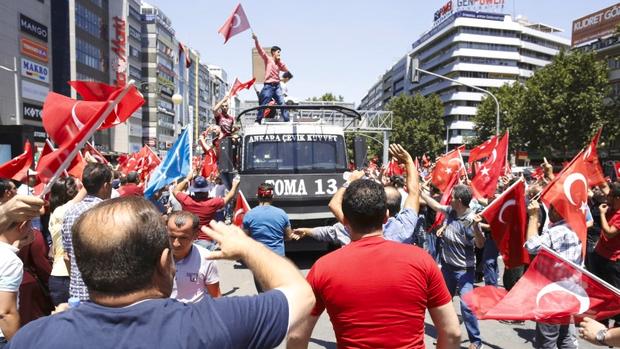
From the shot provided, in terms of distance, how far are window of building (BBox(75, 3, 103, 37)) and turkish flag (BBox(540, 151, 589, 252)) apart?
57.1m

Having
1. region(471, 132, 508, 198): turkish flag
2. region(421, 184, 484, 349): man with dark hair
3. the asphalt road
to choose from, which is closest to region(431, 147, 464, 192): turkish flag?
region(471, 132, 508, 198): turkish flag

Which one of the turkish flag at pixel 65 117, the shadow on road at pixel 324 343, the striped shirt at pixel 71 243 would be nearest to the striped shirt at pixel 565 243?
the shadow on road at pixel 324 343

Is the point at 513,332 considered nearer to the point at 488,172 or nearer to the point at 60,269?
the point at 488,172

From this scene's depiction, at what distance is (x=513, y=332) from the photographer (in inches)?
238

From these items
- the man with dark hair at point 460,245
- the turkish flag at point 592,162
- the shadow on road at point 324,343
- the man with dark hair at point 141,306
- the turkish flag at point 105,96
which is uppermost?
the turkish flag at point 105,96

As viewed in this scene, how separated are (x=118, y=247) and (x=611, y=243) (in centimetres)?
592

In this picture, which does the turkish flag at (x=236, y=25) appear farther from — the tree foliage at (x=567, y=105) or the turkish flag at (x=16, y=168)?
the tree foliage at (x=567, y=105)

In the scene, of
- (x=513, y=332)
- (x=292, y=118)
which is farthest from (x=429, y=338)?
(x=292, y=118)

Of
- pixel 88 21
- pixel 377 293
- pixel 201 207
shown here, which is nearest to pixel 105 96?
pixel 201 207

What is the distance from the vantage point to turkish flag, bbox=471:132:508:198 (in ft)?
27.8

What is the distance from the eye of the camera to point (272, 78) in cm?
1155

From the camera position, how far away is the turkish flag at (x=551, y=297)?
2949 millimetres

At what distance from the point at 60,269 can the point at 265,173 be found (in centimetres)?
564

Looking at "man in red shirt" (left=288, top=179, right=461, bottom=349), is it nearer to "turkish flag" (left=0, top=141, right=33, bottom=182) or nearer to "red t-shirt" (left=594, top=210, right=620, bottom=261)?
"red t-shirt" (left=594, top=210, right=620, bottom=261)
